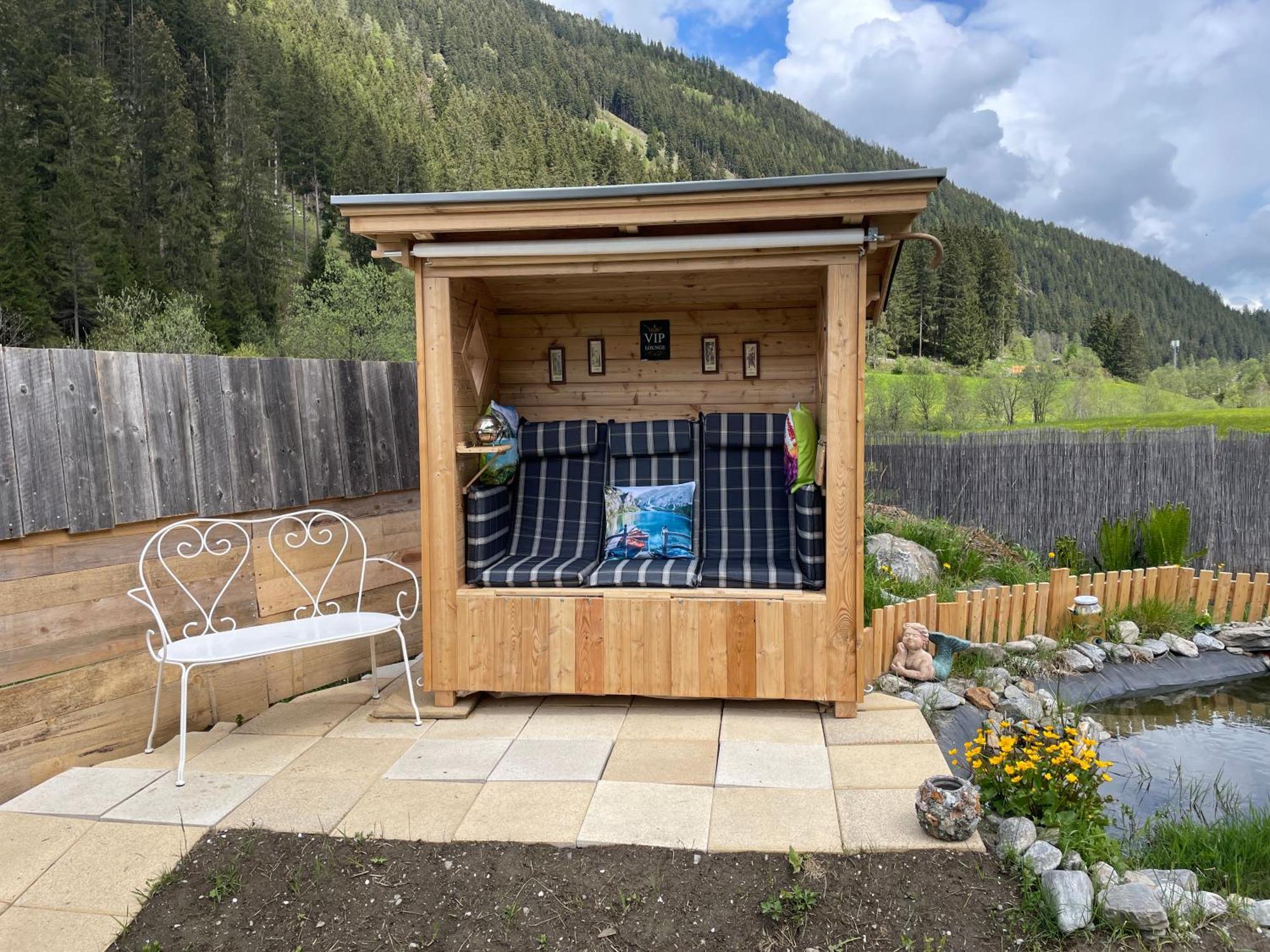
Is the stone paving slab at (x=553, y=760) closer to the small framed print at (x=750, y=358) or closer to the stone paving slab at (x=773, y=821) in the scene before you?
the stone paving slab at (x=773, y=821)

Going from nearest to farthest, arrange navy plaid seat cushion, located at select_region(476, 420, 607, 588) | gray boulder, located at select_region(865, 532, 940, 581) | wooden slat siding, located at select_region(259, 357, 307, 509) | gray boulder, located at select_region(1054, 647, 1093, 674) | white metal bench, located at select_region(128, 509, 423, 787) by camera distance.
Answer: white metal bench, located at select_region(128, 509, 423, 787), wooden slat siding, located at select_region(259, 357, 307, 509), navy plaid seat cushion, located at select_region(476, 420, 607, 588), gray boulder, located at select_region(1054, 647, 1093, 674), gray boulder, located at select_region(865, 532, 940, 581)

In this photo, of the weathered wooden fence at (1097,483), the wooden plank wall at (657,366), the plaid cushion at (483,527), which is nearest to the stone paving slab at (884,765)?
the plaid cushion at (483,527)

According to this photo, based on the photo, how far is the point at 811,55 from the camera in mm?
98188

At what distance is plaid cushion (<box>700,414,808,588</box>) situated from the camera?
4.27 m

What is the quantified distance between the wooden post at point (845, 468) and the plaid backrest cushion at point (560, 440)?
1460 millimetres

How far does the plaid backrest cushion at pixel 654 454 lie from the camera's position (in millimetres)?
4562

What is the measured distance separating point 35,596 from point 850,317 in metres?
3.36

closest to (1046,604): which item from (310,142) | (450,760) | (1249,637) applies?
(1249,637)

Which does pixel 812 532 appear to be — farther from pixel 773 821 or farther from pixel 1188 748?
pixel 1188 748

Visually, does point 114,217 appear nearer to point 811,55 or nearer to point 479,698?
point 479,698

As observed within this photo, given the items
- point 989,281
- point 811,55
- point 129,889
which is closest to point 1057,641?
point 129,889

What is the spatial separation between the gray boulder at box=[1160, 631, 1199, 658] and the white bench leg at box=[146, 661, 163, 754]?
6042 millimetres

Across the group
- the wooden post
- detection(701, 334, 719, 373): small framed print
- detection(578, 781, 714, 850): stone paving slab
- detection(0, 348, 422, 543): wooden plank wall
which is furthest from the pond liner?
detection(0, 348, 422, 543): wooden plank wall

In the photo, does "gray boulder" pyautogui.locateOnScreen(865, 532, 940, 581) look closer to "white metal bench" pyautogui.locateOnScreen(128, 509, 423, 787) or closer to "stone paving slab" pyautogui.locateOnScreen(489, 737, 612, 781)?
"stone paving slab" pyautogui.locateOnScreen(489, 737, 612, 781)
